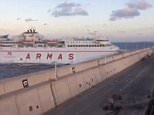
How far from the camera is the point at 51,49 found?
128 meters

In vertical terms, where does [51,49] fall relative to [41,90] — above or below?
below

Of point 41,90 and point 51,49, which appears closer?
point 41,90

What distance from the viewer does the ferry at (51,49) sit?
127m

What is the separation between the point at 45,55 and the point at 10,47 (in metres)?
10.1

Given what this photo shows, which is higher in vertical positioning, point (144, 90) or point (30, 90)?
point (30, 90)

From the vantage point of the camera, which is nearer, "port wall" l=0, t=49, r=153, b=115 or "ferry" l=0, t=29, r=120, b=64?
"port wall" l=0, t=49, r=153, b=115

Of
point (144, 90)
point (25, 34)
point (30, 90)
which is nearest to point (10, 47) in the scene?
point (25, 34)

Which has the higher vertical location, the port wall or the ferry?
the port wall

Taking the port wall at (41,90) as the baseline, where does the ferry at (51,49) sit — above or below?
below

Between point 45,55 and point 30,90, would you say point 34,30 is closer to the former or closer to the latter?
point 45,55

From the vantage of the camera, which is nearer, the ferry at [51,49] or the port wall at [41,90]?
the port wall at [41,90]

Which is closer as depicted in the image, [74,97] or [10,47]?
[74,97]

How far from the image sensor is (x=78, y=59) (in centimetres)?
12738

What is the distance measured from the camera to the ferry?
127m
